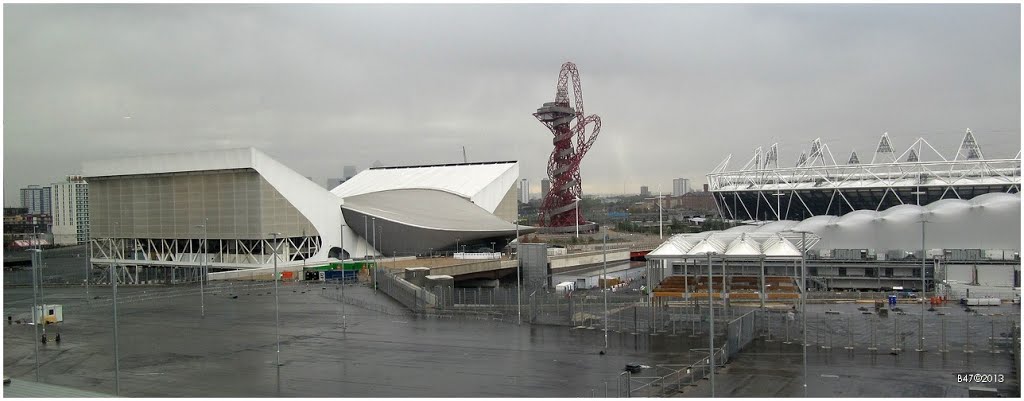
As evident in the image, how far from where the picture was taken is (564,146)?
279 feet

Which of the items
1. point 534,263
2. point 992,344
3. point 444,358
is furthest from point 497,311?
point 534,263

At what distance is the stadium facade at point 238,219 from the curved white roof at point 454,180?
13.6 m

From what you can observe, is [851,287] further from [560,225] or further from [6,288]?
[560,225]

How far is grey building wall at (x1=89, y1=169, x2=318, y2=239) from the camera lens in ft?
159

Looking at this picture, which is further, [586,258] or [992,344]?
[586,258]

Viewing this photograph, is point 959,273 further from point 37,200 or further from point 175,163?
point 37,200

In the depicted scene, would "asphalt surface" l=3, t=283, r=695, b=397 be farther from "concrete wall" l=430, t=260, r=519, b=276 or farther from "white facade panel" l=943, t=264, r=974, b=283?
"white facade panel" l=943, t=264, r=974, b=283

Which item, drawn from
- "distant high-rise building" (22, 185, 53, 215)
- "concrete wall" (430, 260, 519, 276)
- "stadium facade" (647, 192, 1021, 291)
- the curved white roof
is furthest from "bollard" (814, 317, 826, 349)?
"distant high-rise building" (22, 185, 53, 215)

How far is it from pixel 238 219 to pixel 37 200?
122 feet

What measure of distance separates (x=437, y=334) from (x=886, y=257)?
70.6 feet

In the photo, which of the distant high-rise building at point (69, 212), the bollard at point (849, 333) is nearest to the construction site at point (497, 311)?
the bollard at point (849, 333)

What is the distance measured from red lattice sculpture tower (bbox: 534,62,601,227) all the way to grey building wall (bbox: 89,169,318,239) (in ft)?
130

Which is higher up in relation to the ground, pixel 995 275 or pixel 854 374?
pixel 995 275

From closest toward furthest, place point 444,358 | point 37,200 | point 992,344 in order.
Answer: point 992,344 < point 444,358 < point 37,200
